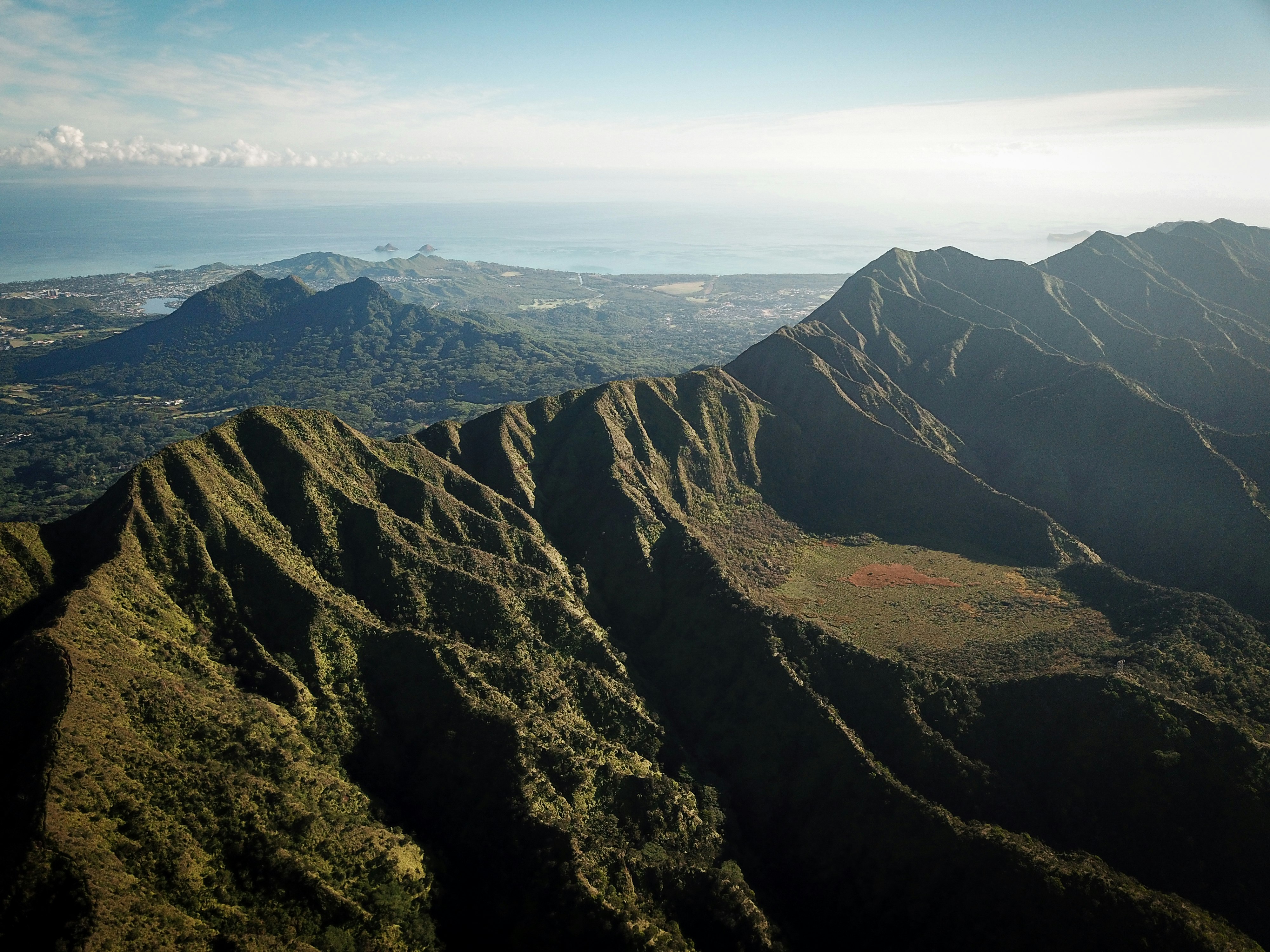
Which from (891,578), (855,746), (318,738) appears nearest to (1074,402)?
(891,578)

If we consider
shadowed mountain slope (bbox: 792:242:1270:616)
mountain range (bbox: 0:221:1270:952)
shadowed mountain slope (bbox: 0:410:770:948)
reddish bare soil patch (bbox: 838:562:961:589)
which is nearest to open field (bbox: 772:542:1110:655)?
reddish bare soil patch (bbox: 838:562:961:589)

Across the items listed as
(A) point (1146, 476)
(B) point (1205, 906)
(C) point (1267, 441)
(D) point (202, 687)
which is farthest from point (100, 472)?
(C) point (1267, 441)

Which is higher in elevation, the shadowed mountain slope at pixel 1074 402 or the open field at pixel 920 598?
the shadowed mountain slope at pixel 1074 402

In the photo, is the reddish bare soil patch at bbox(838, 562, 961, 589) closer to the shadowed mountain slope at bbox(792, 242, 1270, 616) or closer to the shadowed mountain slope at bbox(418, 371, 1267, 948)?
the shadowed mountain slope at bbox(418, 371, 1267, 948)

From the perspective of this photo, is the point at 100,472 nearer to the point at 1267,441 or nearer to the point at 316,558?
the point at 316,558

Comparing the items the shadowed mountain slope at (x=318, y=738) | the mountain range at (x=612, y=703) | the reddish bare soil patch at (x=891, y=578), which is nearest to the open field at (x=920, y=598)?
the reddish bare soil patch at (x=891, y=578)

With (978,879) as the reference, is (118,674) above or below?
above

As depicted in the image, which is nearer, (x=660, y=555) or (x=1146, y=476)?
(x=660, y=555)

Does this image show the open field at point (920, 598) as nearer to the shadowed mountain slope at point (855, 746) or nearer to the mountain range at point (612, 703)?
the mountain range at point (612, 703)
